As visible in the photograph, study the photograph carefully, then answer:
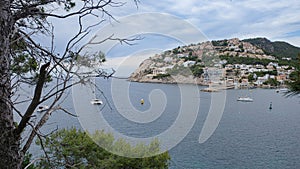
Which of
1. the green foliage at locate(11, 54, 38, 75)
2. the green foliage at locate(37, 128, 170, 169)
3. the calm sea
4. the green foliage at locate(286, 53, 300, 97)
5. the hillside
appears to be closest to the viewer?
the green foliage at locate(11, 54, 38, 75)

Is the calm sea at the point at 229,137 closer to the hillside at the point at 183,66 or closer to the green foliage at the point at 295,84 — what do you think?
the hillside at the point at 183,66

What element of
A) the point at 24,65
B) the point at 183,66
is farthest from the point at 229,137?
the point at 24,65

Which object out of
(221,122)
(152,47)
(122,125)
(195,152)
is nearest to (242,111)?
(221,122)

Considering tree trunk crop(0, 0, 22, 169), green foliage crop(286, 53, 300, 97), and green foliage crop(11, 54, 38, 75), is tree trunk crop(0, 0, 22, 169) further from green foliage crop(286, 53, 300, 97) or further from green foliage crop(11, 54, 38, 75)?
green foliage crop(286, 53, 300, 97)

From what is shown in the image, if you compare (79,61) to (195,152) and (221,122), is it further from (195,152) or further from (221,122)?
(221,122)

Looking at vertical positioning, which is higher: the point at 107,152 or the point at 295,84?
the point at 295,84

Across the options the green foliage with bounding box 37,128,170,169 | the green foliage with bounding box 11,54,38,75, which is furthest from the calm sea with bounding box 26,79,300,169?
the green foliage with bounding box 11,54,38,75

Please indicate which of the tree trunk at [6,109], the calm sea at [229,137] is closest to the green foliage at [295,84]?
the tree trunk at [6,109]

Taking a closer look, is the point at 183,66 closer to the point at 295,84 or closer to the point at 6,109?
the point at 295,84
